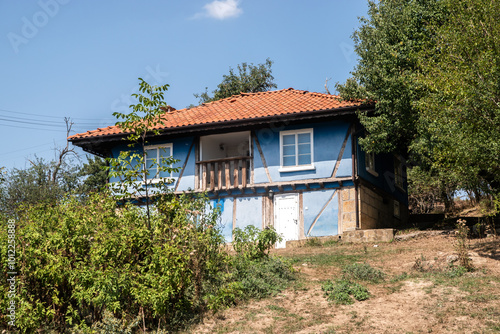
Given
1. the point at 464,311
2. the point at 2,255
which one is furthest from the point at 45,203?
the point at 464,311

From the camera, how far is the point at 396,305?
11195 millimetres

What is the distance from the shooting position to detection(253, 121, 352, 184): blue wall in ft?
66.2

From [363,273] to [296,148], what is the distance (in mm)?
8335

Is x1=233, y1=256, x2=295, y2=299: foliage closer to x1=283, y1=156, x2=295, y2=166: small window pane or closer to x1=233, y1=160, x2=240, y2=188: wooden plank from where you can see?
x1=283, y1=156, x2=295, y2=166: small window pane

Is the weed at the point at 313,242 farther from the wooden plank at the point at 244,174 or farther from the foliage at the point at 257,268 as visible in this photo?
the foliage at the point at 257,268

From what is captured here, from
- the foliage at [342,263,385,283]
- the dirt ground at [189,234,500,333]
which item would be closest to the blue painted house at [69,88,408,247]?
the dirt ground at [189,234,500,333]

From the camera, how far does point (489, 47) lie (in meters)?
14.0

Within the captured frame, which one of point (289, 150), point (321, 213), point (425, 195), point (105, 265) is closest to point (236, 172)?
point (289, 150)

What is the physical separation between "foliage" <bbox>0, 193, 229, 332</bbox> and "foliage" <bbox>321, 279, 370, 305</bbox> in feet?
7.62

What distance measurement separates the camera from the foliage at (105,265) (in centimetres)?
1033

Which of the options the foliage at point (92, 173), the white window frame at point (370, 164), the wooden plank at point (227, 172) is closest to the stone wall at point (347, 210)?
the white window frame at point (370, 164)

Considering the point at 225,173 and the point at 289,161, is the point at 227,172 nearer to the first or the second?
the point at 225,173

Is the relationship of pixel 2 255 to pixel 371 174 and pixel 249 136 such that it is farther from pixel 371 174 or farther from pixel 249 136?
pixel 371 174

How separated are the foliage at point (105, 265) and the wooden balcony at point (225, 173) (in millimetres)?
9601
